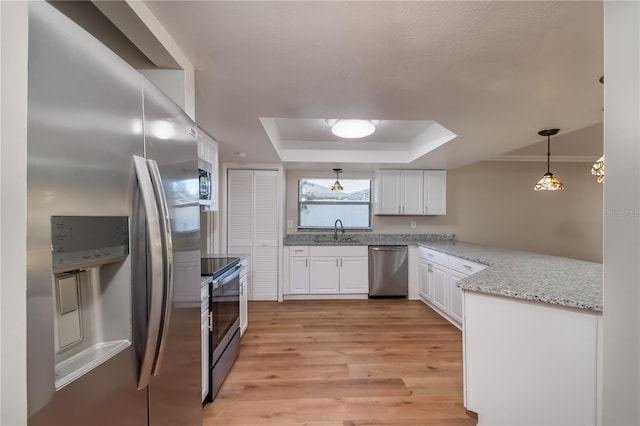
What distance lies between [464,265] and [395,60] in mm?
2375

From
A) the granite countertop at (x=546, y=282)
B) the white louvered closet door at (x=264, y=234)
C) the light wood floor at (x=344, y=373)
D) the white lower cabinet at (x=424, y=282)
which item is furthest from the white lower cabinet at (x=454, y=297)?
the white louvered closet door at (x=264, y=234)

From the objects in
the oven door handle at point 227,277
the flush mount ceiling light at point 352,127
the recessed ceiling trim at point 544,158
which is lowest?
the oven door handle at point 227,277

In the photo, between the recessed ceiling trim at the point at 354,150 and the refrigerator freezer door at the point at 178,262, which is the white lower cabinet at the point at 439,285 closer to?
the recessed ceiling trim at the point at 354,150

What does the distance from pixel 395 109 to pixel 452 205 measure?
311 cm

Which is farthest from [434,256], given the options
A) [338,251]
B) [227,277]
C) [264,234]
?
[227,277]

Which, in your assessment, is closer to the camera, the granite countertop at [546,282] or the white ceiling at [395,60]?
the white ceiling at [395,60]

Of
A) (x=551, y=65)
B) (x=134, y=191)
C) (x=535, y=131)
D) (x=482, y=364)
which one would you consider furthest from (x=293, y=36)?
(x=535, y=131)

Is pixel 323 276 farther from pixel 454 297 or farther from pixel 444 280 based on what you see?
pixel 454 297

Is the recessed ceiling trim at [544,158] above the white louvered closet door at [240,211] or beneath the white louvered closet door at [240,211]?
above

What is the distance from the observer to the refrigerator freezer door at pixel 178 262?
885mm

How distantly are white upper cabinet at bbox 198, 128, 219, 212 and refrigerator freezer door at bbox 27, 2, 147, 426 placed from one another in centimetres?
156

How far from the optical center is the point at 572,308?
1297 millimetres
